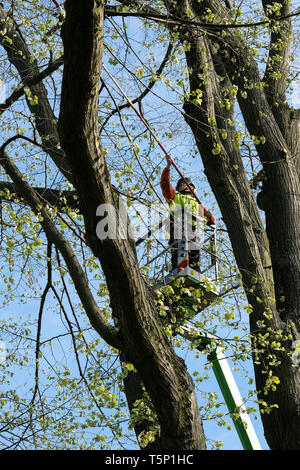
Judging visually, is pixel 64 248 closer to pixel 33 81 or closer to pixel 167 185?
pixel 33 81

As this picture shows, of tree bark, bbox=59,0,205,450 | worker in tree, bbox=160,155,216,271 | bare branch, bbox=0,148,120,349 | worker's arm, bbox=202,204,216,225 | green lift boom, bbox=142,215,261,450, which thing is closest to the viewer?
tree bark, bbox=59,0,205,450

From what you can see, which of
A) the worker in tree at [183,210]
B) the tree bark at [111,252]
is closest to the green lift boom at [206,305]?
the worker in tree at [183,210]

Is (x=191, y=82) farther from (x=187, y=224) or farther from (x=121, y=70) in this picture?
(x=187, y=224)

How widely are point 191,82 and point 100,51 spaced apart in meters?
2.98

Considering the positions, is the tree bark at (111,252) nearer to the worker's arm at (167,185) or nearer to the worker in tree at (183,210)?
the worker in tree at (183,210)

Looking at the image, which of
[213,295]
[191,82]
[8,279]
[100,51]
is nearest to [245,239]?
[213,295]

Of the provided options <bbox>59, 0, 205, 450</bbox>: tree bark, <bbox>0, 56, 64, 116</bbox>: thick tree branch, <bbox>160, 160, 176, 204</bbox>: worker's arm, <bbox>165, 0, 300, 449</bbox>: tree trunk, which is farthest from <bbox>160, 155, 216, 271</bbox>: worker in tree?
<bbox>59, 0, 205, 450</bbox>: tree bark

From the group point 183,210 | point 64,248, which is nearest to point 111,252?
point 64,248

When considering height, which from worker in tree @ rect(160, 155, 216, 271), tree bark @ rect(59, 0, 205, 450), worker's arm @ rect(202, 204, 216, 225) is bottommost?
tree bark @ rect(59, 0, 205, 450)

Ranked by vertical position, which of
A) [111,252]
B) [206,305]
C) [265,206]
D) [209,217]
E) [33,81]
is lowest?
[111,252]

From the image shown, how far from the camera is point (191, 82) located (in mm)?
6965

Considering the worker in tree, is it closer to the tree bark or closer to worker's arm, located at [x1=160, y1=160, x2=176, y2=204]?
worker's arm, located at [x1=160, y1=160, x2=176, y2=204]

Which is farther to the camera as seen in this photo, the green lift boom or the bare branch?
the green lift boom

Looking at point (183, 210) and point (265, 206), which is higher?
point (265, 206)
